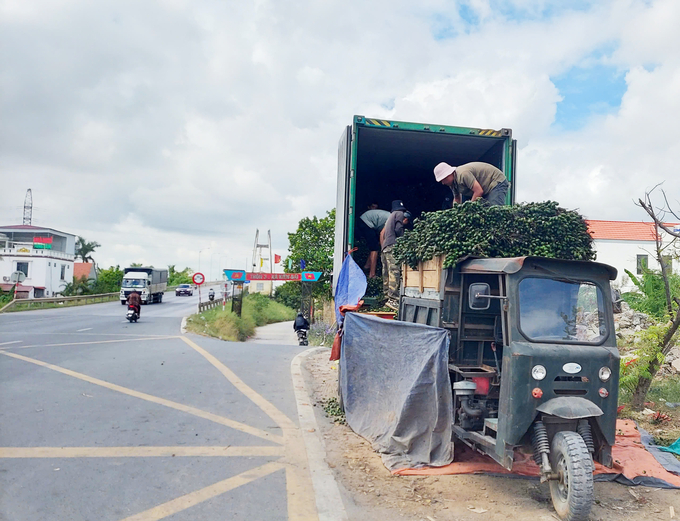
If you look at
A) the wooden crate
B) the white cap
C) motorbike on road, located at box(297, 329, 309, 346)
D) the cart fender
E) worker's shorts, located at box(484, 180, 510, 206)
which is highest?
the white cap

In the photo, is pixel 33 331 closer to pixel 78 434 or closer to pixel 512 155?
pixel 78 434

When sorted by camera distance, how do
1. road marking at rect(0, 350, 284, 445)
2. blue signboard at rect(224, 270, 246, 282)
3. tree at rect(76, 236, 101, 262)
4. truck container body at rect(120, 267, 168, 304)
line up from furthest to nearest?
tree at rect(76, 236, 101, 262), truck container body at rect(120, 267, 168, 304), blue signboard at rect(224, 270, 246, 282), road marking at rect(0, 350, 284, 445)

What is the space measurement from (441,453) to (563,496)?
50.3 inches

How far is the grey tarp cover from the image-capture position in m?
5.21

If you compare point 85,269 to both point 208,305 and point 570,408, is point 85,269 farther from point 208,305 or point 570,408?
point 570,408

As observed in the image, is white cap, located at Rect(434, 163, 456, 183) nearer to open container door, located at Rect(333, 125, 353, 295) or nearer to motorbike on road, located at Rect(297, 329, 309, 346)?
open container door, located at Rect(333, 125, 353, 295)

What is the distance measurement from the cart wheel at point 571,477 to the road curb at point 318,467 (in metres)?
1.71

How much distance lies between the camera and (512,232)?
5457 mm

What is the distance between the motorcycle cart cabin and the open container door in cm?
274

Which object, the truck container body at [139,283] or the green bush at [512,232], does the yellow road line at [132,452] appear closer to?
the green bush at [512,232]

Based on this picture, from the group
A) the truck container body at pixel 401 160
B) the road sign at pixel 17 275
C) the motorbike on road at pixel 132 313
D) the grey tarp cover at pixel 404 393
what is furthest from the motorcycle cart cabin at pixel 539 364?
the road sign at pixel 17 275

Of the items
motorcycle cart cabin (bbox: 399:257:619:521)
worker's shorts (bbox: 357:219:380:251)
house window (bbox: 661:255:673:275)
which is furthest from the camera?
worker's shorts (bbox: 357:219:380:251)

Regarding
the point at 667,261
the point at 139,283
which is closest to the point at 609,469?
the point at 667,261

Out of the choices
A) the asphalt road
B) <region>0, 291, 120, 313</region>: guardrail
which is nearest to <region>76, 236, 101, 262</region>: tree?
<region>0, 291, 120, 313</region>: guardrail
